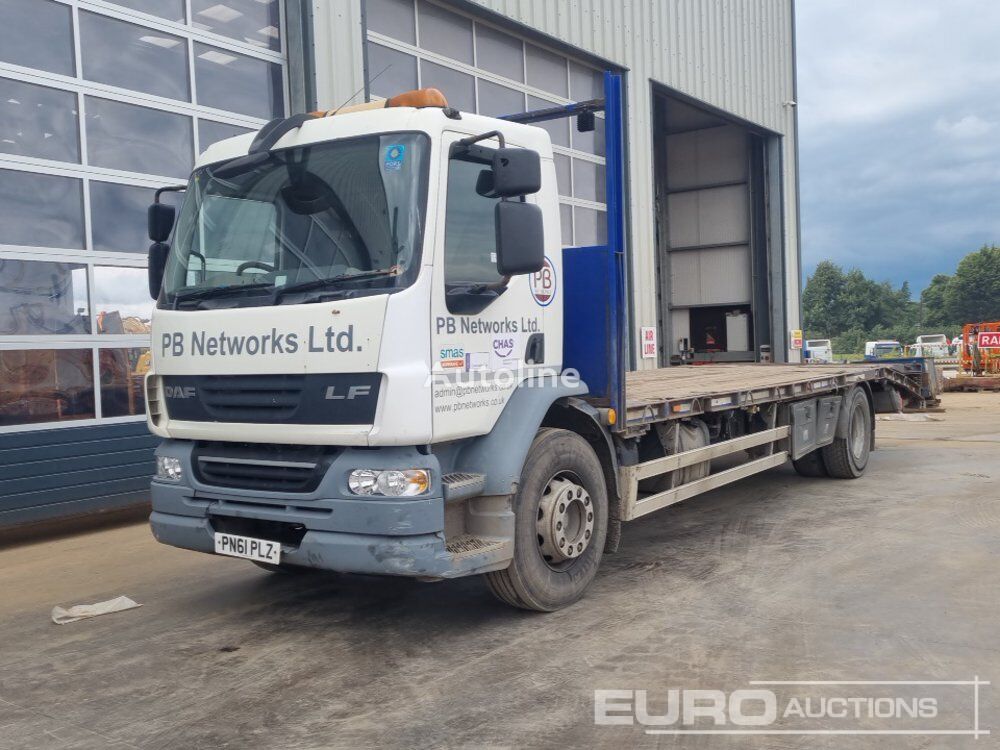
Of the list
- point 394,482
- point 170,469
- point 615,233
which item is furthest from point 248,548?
point 615,233

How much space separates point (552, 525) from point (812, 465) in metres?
5.80

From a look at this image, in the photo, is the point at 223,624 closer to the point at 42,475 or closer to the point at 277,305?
the point at 277,305

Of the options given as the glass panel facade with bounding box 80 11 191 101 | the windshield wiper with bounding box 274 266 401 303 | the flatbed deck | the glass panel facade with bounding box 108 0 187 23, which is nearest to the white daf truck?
the windshield wiper with bounding box 274 266 401 303

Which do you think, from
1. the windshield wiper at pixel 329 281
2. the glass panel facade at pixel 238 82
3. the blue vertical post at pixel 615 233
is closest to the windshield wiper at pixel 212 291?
the windshield wiper at pixel 329 281

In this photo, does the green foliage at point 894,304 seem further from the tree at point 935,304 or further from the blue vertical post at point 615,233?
the blue vertical post at point 615,233

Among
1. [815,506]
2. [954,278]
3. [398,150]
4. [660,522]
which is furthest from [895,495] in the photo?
[954,278]

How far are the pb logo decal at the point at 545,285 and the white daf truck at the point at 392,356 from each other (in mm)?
15

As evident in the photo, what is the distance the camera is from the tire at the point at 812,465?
31.4 ft

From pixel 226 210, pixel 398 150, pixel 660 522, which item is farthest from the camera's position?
pixel 660 522

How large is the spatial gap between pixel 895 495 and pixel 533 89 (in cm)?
797

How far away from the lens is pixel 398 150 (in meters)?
4.43

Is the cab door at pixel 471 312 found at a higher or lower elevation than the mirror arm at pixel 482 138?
lower

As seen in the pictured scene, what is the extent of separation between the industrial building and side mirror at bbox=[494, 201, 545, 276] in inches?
166

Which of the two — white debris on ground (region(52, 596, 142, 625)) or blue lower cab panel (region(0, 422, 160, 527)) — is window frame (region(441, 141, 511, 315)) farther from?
blue lower cab panel (region(0, 422, 160, 527))
